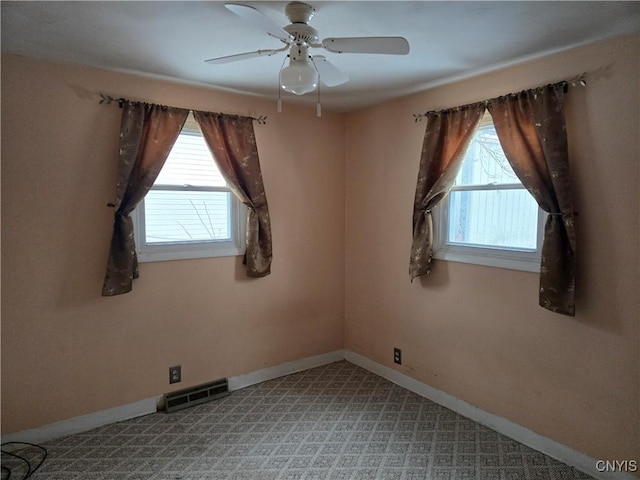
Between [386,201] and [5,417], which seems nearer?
[5,417]

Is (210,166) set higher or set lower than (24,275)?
higher

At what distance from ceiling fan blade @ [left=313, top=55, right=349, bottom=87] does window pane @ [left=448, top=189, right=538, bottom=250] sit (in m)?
1.31

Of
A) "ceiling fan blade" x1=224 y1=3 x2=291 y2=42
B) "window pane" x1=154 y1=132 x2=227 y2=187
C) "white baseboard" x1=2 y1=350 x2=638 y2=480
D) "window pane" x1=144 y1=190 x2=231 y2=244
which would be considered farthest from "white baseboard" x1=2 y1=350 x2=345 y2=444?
"ceiling fan blade" x1=224 y1=3 x2=291 y2=42

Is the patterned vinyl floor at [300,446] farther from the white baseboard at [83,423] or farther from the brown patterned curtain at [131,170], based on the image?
the brown patterned curtain at [131,170]

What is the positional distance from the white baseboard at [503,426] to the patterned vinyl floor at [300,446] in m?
0.05

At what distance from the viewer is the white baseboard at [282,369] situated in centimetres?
347

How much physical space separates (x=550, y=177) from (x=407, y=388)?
A: 2046 mm

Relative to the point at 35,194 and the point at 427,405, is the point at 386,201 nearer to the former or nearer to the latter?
the point at 427,405

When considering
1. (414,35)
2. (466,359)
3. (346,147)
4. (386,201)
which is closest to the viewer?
(414,35)

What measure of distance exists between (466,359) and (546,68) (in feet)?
6.65

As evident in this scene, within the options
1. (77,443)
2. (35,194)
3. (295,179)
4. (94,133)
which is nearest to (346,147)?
(295,179)

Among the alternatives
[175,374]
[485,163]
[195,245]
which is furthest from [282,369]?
[485,163]

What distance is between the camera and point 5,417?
2549 millimetres

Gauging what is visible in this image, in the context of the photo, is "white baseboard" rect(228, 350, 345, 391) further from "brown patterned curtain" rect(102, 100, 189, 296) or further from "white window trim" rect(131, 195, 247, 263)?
"brown patterned curtain" rect(102, 100, 189, 296)
